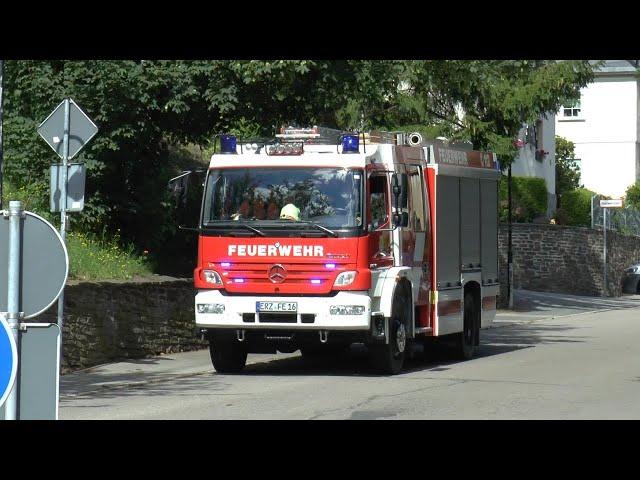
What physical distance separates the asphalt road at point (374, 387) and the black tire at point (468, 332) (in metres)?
0.31

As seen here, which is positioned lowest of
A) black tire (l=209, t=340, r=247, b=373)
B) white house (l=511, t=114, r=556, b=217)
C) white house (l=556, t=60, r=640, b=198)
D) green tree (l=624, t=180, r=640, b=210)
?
black tire (l=209, t=340, r=247, b=373)

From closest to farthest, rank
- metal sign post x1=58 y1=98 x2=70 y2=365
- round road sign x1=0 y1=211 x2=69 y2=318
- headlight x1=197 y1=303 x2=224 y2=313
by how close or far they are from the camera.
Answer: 1. round road sign x1=0 y1=211 x2=69 y2=318
2. metal sign post x1=58 y1=98 x2=70 y2=365
3. headlight x1=197 y1=303 x2=224 y2=313

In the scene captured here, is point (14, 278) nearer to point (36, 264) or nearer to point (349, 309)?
point (36, 264)

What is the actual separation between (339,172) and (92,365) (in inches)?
174

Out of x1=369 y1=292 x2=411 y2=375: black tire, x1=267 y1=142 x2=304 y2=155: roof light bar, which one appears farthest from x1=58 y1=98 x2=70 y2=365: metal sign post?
x1=369 y1=292 x2=411 y2=375: black tire

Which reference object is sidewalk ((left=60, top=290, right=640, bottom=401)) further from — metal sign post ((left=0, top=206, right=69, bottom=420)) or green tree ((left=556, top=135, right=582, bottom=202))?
green tree ((left=556, top=135, right=582, bottom=202))

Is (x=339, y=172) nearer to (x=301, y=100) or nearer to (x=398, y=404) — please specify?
(x=398, y=404)

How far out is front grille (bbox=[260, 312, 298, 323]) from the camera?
15992 mm

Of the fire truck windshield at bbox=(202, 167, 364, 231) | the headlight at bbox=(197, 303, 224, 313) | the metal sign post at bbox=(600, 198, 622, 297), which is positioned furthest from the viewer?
the metal sign post at bbox=(600, 198, 622, 297)

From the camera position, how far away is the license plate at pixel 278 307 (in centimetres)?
1596

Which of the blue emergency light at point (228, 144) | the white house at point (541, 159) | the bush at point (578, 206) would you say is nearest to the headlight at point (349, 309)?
the blue emergency light at point (228, 144)

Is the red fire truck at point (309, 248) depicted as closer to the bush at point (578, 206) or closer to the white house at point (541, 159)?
the white house at point (541, 159)

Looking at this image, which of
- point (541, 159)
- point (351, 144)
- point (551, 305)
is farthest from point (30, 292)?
point (541, 159)

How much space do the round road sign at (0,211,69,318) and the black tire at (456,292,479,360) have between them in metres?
13.9
